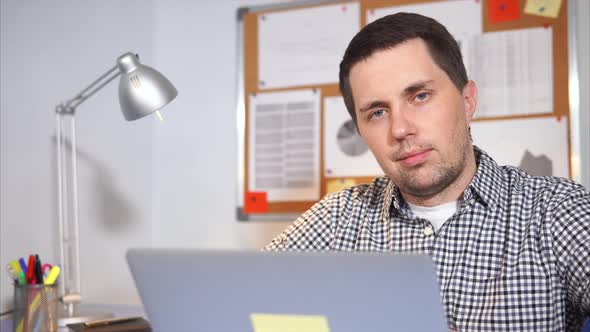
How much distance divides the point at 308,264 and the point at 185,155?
5.10 feet

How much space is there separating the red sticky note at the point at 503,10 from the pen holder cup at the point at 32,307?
1367 millimetres

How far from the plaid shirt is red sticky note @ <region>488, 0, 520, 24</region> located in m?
0.69

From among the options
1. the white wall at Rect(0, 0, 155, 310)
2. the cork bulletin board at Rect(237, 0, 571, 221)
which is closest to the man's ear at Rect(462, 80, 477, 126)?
the cork bulletin board at Rect(237, 0, 571, 221)

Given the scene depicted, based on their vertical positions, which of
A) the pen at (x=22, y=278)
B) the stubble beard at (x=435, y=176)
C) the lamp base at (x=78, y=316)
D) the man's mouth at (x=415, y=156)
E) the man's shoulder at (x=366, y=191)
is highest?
the man's mouth at (x=415, y=156)

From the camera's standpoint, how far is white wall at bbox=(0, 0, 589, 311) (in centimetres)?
153

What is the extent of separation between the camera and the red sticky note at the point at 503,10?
1.79m

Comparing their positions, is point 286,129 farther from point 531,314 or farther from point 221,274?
point 221,274

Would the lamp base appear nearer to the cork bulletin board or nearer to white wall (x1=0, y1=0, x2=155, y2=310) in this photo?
white wall (x1=0, y1=0, x2=155, y2=310)

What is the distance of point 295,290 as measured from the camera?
638 millimetres

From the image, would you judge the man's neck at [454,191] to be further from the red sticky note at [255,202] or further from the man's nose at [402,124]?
the red sticky note at [255,202]

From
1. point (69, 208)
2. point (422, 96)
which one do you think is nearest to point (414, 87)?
point (422, 96)

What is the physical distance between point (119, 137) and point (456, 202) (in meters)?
1.11

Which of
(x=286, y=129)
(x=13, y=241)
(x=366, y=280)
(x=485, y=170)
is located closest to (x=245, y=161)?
(x=286, y=129)

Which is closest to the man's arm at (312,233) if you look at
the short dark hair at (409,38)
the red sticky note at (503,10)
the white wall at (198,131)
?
the short dark hair at (409,38)
